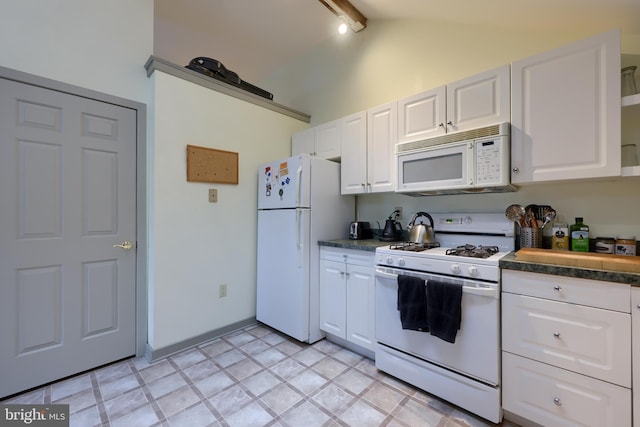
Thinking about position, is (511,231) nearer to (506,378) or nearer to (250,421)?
(506,378)

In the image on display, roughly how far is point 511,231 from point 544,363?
2.88 feet

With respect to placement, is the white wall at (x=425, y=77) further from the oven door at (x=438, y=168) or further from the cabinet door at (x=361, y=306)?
the cabinet door at (x=361, y=306)

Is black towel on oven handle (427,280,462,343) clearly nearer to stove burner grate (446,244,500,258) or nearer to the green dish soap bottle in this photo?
stove burner grate (446,244,500,258)

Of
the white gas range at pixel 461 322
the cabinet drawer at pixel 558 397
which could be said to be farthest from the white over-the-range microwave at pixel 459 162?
the cabinet drawer at pixel 558 397

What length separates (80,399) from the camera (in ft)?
5.69

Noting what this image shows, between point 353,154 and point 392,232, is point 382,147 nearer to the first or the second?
point 353,154

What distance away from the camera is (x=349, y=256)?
231cm

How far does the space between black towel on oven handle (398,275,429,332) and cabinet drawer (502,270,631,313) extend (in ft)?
1.51

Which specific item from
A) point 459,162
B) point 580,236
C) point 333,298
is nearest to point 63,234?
point 333,298

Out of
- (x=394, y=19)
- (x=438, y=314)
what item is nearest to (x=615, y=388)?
(x=438, y=314)

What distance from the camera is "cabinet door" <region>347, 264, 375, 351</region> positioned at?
216 centimetres

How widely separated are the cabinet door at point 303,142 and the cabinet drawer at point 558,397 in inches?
95.8

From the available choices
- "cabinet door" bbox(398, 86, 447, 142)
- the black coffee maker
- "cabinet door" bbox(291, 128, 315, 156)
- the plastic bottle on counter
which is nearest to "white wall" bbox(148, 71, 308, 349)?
"cabinet door" bbox(291, 128, 315, 156)

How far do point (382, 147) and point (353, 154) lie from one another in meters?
0.32
